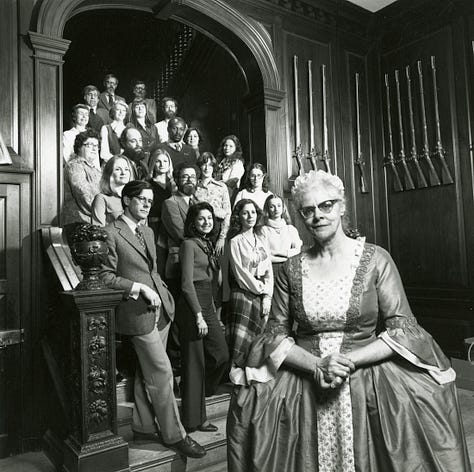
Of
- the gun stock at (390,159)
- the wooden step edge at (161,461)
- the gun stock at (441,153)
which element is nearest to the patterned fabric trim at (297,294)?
the wooden step edge at (161,461)

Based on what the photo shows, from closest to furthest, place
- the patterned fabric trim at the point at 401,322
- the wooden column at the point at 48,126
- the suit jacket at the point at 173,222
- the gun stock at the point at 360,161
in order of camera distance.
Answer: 1. the patterned fabric trim at the point at 401,322
2. the wooden column at the point at 48,126
3. the suit jacket at the point at 173,222
4. the gun stock at the point at 360,161

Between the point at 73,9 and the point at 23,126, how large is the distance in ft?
3.66

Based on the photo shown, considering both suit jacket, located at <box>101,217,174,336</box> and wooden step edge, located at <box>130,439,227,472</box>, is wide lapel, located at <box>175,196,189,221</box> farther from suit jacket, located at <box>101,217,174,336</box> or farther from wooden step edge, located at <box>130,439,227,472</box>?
wooden step edge, located at <box>130,439,227,472</box>

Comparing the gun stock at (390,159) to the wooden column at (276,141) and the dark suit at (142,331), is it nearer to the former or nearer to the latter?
the wooden column at (276,141)

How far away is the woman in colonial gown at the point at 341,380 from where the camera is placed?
4.65ft

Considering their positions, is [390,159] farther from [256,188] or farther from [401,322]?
[401,322]

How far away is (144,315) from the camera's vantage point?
2531 millimetres

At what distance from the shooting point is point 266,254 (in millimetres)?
3578

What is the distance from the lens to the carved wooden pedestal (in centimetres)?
233

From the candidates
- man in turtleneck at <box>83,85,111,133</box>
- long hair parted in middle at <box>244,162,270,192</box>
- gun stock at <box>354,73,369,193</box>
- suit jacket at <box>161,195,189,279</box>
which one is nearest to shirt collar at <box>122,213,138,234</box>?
suit jacket at <box>161,195,189,279</box>

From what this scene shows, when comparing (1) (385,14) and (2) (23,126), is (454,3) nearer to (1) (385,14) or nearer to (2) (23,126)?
(1) (385,14)

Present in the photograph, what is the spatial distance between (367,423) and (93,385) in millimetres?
1465

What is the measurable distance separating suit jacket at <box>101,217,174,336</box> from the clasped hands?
1.29 m

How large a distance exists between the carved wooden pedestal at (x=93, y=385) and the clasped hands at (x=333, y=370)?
1.30m
